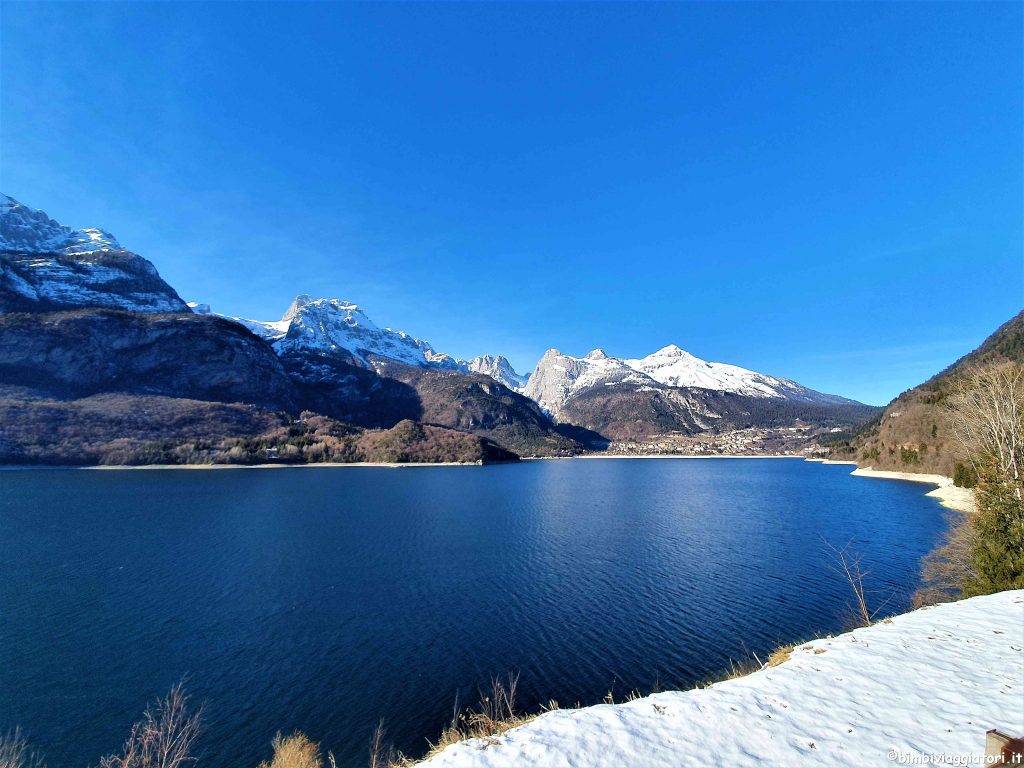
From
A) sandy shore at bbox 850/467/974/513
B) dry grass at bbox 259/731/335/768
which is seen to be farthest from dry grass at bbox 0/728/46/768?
sandy shore at bbox 850/467/974/513

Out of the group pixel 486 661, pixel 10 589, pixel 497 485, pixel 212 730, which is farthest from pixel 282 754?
pixel 497 485

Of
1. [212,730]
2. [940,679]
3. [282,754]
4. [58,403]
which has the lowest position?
[212,730]

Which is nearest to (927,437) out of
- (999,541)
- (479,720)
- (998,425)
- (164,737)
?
(998,425)

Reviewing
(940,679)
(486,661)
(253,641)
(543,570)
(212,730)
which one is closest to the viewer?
(940,679)

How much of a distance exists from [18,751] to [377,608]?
17.4m

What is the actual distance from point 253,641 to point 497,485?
326 feet

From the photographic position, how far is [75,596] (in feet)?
104

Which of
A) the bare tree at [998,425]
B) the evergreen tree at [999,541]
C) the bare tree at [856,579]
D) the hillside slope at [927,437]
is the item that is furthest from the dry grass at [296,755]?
the hillside slope at [927,437]

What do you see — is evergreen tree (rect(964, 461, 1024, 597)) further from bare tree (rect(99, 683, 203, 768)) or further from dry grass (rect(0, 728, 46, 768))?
dry grass (rect(0, 728, 46, 768))

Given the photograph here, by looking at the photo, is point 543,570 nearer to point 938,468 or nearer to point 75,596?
point 75,596

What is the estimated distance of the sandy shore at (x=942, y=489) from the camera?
208ft

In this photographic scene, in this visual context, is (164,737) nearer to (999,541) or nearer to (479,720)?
(479,720)

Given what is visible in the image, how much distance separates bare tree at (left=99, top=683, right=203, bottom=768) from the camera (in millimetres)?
15219

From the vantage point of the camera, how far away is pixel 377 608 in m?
31.2
